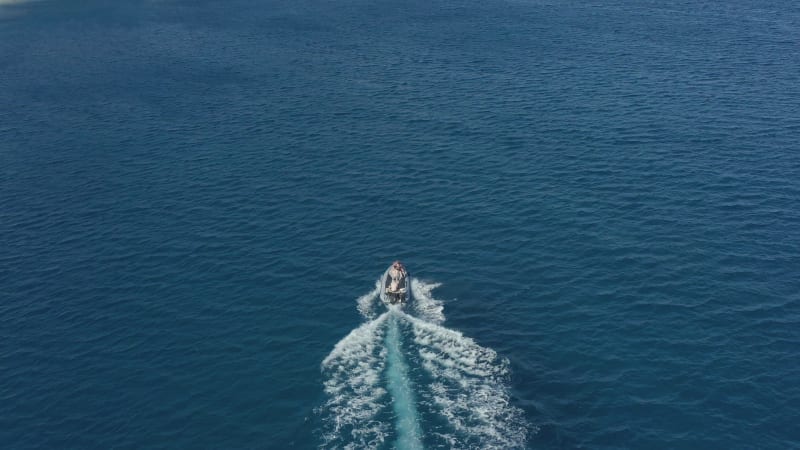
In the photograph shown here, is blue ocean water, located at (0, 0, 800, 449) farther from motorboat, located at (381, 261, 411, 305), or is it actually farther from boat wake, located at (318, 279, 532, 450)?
motorboat, located at (381, 261, 411, 305)

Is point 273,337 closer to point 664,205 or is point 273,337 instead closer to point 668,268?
point 668,268

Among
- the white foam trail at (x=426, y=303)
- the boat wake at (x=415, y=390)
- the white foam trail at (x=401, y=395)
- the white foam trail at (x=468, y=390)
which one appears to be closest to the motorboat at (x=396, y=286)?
the boat wake at (x=415, y=390)

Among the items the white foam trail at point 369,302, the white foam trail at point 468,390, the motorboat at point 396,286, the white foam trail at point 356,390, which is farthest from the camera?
the white foam trail at point 369,302

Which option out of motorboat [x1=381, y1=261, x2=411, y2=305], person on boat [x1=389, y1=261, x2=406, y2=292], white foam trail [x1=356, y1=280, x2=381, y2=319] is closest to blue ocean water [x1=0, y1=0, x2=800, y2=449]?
white foam trail [x1=356, y1=280, x2=381, y2=319]

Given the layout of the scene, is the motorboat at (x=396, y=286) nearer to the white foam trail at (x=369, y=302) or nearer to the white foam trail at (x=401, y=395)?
the white foam trail at (x=369, y=302)

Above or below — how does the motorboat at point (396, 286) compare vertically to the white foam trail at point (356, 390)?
above
